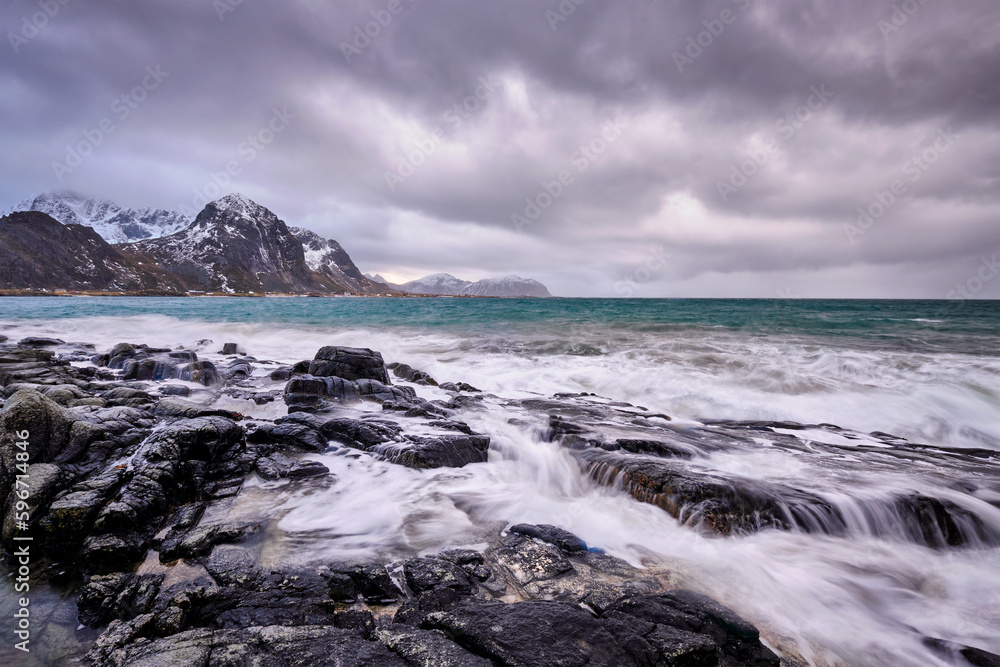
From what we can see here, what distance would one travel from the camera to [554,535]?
4.54 meters

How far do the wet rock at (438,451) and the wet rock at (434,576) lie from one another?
2.88 meters

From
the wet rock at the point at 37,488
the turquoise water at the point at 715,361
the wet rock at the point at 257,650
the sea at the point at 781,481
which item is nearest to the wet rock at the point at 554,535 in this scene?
the sea at the point at 781,481

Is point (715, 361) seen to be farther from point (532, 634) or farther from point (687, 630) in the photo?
point (532, 634)

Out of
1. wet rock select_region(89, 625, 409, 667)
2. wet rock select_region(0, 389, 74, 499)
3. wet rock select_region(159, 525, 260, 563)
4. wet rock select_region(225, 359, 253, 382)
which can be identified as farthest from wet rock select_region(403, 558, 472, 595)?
wet rock select_region(225, 359, 253, 382)

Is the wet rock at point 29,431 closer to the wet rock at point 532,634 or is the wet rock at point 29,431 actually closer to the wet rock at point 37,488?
the wet rock at point 37,488

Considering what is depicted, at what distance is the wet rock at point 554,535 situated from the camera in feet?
14.4

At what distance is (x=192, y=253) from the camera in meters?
164

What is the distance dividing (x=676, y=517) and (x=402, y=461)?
13.7ft

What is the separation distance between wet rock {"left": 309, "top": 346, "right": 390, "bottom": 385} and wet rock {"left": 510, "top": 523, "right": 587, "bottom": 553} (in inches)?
323

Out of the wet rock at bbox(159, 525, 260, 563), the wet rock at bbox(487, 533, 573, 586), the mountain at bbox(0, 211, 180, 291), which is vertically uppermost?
the mountain at bbox(0, 211, 180, 291)

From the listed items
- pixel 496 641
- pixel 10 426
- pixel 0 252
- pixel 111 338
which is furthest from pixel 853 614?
pixel 0 252

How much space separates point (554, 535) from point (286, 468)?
13.2 ft

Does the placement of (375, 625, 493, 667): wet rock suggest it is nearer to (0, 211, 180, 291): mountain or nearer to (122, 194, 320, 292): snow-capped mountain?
(0, 211, 180, 291): mountain

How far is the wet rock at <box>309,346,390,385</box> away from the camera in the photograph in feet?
39.3
